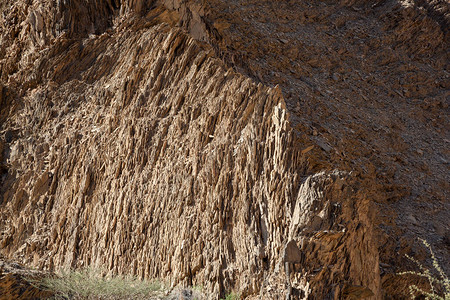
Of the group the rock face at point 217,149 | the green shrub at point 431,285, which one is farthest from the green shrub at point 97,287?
the green shrub at point 431,285

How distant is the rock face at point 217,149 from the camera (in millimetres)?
6410

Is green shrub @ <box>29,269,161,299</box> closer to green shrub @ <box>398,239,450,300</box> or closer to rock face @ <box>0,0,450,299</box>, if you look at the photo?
rock face @ <box>0,0,450,299</box>

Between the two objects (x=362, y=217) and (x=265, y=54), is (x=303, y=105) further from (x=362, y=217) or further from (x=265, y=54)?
(x=362, y=217)

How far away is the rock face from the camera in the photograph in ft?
21.0

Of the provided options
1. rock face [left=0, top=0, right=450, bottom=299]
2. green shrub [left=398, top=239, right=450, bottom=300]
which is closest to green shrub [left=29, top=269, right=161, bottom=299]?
rock face [left=0, top=0, right=450, bottom=299]

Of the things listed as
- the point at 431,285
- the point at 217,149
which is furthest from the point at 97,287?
the point at 431,285

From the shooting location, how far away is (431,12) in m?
16.0

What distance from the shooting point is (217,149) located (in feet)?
24.4

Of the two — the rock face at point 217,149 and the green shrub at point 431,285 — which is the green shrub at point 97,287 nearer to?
the rock face at point 217,149

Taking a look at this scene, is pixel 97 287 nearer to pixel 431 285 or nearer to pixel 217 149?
pixel 217 149

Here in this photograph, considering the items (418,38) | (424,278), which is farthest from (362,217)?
(418,38)

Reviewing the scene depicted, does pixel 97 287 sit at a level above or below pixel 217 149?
below

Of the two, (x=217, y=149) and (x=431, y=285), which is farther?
(x=217, y=149)

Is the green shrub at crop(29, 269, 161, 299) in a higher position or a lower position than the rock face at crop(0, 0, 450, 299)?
lower
